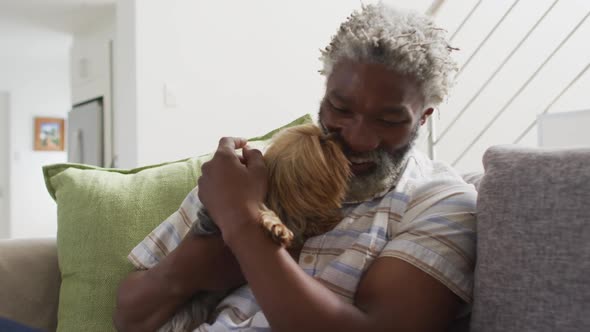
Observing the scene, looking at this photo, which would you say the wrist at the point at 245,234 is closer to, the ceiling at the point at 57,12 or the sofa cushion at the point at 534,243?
the sofa cushion at the point at 534,243

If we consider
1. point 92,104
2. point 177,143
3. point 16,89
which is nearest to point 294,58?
point 177,143

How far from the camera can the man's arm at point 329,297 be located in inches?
30.9

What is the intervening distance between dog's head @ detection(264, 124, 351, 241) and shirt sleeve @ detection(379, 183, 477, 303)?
132 millimetres

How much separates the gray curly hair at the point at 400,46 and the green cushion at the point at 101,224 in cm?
41

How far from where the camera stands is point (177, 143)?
2.90m

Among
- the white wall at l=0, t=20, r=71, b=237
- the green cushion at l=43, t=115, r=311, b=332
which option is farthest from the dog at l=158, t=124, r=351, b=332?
the white wall at l=0, t=20, r=71, b=237

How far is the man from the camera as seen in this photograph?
0.81 metres

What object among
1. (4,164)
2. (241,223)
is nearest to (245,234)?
(241,223)

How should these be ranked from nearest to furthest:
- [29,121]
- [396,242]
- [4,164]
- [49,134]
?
[396,242]
[4,164]
[29,121]
[49,134]

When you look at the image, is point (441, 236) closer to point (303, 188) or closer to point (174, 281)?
point (303, 188)

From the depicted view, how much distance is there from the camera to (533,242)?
0.79 metres

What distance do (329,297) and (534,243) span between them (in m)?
0.31

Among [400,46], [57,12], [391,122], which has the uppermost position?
[57,12]

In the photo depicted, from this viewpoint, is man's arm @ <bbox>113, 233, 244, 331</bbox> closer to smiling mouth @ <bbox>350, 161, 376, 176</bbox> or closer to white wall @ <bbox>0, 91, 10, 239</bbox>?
smiling mouth @ <bbox>350, 161, 376, 176</bbox>
